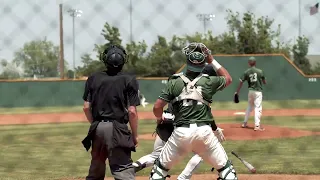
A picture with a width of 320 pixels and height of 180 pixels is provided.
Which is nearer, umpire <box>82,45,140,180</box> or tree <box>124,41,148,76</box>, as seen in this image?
umpire <box>82,45,140,180</box>

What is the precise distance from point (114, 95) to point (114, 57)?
Answer: 15.7 inches

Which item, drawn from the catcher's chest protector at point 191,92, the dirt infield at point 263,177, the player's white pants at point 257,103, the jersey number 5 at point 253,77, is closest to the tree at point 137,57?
the catcher's chest protector at point 191,92

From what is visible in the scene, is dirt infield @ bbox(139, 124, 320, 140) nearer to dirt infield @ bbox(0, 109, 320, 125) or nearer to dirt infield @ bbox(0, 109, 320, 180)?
dirt infield @ bbox(0, 109, 320, 180)

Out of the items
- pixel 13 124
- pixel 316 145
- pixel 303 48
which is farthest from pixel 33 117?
pixel 303 48

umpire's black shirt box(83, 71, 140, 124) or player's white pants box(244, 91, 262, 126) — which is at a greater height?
umpire's black shirt box(83, 71, 140, 124)

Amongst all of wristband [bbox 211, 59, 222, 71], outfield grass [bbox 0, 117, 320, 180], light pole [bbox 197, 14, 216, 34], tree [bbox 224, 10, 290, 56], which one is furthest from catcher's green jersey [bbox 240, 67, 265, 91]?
wristband [bbox 211, 59, 222, 71]

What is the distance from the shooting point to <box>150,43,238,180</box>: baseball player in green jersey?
571 cm

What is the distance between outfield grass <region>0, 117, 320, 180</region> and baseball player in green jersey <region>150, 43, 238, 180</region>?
3.37m

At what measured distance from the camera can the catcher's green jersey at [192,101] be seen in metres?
5.75

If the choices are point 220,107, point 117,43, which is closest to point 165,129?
point 117,43

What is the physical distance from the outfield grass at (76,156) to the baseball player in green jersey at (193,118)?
3369mm

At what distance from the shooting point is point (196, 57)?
587cm

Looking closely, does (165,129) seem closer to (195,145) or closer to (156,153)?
(156,153)

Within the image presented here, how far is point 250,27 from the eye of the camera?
8.78 m
